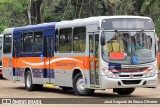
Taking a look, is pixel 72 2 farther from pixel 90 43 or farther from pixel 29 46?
pixel 90 43

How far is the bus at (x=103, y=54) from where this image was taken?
17812 mm

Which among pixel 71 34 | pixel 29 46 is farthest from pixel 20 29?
pixel 71 34

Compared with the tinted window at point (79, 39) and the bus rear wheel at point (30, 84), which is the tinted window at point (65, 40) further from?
the bus rear wheel at point (30, 84)

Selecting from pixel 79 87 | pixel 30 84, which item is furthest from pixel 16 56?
pixel 79 87

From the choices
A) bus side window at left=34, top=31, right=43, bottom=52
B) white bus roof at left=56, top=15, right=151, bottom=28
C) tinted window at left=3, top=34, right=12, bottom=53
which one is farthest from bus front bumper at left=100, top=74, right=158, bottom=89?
tinted window at left=3, top=34, right=12, bottom=53

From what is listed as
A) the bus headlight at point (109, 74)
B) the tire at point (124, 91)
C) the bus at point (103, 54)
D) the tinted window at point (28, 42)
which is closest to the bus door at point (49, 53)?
the bus at point (103, 54)

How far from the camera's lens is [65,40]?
2036 centimetres

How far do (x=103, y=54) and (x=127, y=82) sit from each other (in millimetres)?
1311

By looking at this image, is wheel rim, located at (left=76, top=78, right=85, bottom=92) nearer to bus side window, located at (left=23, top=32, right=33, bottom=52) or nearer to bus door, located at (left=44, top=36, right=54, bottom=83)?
bus door, located at (left=44, top=36, right=54, bottom=83)

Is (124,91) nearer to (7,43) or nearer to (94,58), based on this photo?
(94,58)

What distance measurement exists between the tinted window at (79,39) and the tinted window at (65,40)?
0.41 meters

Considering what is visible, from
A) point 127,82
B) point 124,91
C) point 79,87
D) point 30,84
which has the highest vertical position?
point 127,82

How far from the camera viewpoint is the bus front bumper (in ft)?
57.7

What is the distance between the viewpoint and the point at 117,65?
699 inches
